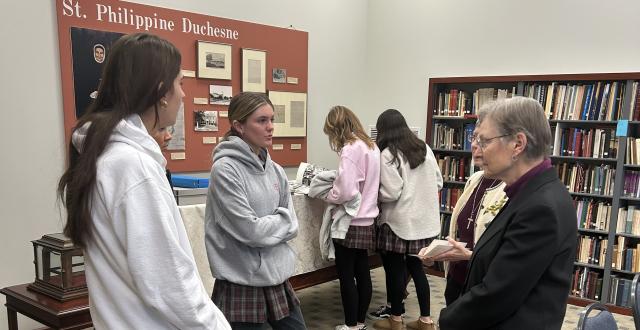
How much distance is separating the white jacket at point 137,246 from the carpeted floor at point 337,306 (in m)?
2.69

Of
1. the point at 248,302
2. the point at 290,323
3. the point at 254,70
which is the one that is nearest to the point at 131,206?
the point at 248,302

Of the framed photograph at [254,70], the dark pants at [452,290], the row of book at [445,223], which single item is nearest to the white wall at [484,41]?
the row of book at [445,223]

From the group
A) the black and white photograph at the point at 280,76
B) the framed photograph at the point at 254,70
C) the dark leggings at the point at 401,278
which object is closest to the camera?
the dark leggings at the point at 401,278

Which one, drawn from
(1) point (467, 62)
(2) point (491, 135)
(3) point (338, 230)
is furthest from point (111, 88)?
(1) point (467, 62)

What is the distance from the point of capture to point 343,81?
5.55m

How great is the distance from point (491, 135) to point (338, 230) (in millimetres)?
1932

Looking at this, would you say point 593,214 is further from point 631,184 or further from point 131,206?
point 131,206

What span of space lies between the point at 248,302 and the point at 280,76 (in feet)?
10.6

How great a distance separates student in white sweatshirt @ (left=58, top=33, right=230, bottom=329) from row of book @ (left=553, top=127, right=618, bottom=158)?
164 inches

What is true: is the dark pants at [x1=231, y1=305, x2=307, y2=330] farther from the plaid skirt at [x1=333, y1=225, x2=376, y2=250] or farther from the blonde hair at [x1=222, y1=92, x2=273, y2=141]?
the plaid skirt at [x1=333, y1=225, x2=376, y2=250]

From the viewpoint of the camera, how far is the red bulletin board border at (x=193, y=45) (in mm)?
3373

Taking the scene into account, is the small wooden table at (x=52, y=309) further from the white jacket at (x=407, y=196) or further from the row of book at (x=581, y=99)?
the row of book at (x=581, y=99)

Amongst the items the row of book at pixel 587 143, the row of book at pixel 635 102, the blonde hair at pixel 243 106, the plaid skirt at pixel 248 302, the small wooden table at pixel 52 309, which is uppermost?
the row of book at pixel 635 102

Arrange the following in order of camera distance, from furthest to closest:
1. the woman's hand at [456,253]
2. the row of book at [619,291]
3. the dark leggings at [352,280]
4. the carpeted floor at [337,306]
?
the row of book at [619,291] → the carpeted floor at [337,306] → the dark leggings at [352,280] → the woman's hand at [456,253]
